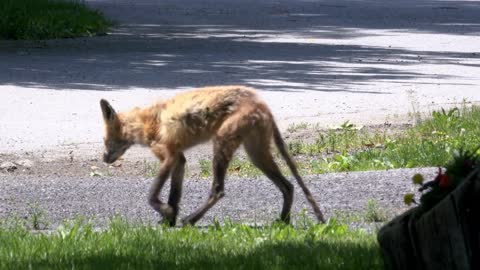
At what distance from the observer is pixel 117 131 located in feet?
29.9

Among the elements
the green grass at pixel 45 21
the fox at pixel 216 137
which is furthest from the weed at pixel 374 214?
the green grass at pixel 45 21

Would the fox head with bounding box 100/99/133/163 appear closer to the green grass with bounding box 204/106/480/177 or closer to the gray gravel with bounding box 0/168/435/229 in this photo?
the gray gravel with bounding box 0/168/435/229

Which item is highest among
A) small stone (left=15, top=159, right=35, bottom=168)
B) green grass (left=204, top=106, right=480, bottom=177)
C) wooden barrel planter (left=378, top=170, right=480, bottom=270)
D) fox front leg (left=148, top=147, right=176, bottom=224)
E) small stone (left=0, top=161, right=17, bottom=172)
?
wooden barrel planter (left=378, top=170, right=480, bottom=270)

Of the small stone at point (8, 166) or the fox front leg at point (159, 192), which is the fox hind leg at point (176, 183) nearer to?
the fox front leg at point (159, 192)

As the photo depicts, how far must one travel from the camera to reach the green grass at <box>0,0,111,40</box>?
2256cm

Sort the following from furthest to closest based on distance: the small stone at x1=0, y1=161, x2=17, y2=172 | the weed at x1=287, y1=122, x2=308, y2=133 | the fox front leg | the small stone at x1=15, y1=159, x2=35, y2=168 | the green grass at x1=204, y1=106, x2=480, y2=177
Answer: the weed at x1=287, y1=122, x2=308, y2=133 < the small stone at x1=15, y1=159, x2=35, y2=168 < the small stone at x1=0, y1=161, x2=17, y2=172 < the green grass at x1=204, y1=106, x2=480, y2=177 < the fox front leg

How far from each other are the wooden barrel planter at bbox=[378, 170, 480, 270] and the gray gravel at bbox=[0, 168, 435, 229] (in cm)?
296

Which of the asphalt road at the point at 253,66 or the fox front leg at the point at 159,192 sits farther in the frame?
the asphalt road at the point at 253,66

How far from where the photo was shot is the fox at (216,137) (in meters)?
8.23

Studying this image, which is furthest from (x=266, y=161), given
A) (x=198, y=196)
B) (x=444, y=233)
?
(x=444, y=233)

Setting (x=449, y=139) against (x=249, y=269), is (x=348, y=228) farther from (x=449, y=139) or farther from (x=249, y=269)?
(x=449, y=139)

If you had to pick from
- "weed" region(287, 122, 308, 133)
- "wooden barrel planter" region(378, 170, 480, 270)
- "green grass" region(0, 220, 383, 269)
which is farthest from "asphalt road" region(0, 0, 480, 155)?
"wooden barrel planter" region(378, 170, 480, 270)

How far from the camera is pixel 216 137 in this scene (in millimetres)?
8281

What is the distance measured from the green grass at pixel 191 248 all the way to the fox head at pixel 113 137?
1.38 m
